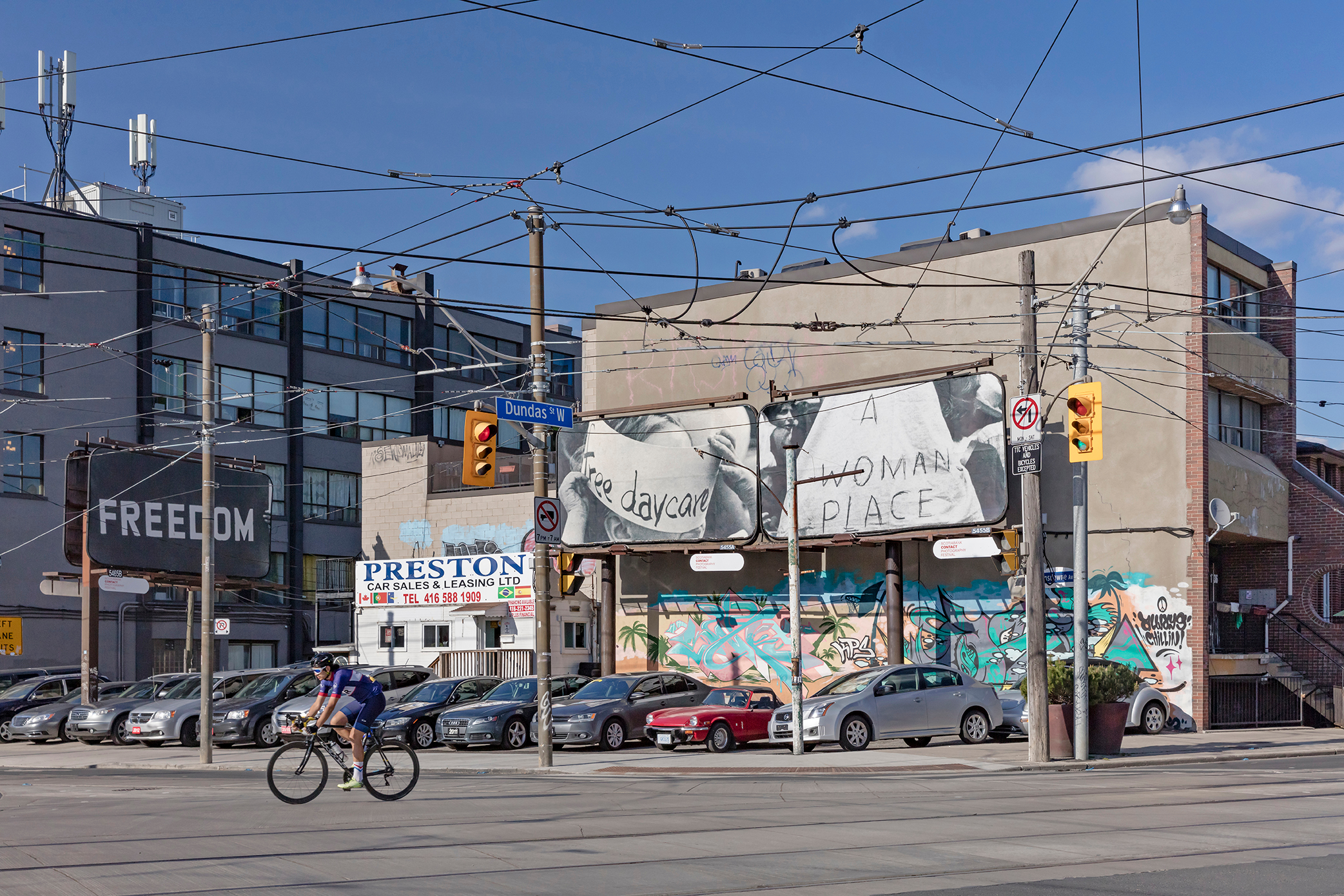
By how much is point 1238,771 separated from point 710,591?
18.3 meters

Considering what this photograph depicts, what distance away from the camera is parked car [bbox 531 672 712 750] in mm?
26234

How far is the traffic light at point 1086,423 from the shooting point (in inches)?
831

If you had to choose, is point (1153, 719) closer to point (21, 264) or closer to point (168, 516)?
point (168, 516)

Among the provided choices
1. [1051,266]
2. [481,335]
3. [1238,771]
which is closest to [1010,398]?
[1051,266]

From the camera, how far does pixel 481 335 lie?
70.2 metres

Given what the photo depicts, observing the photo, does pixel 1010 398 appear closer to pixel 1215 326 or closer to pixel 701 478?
pixel 1215 326

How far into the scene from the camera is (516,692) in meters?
28.3

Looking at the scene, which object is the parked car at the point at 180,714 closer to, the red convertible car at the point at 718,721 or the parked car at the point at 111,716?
the parked car at the point at 111,716

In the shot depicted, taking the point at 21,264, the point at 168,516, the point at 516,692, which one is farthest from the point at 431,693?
the point at 21,264

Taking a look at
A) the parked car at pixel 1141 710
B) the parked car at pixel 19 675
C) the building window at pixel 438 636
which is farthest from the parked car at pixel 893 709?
the parked car at pixel 19 675

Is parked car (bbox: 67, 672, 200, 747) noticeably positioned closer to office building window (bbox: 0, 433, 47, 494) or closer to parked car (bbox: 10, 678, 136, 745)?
parked car (bbox: 10, 678, 136, 745)

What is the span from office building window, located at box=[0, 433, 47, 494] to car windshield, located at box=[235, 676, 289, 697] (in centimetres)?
2507

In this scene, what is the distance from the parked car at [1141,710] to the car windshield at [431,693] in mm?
11279

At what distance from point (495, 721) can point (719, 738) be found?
4.57 m
